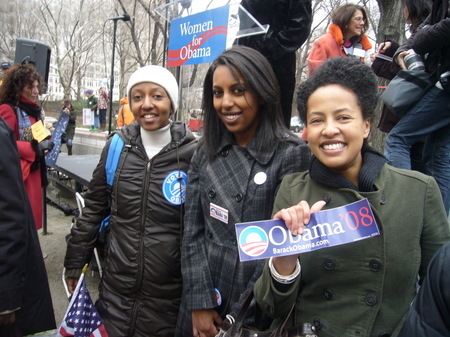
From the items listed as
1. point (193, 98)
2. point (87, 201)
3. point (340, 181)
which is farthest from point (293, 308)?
point (193, 98)

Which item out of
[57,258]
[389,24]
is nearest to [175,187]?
[57,258]

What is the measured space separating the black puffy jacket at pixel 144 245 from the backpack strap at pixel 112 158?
41 mm

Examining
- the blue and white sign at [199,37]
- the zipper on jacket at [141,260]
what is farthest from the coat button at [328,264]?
the blue and white sign at [199,37]

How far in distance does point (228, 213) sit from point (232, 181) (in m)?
0.15

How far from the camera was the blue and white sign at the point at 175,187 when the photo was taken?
78.4 inches

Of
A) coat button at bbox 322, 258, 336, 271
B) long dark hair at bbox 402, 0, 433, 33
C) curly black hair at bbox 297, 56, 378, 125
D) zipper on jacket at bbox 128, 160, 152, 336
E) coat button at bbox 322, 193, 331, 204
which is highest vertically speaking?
long dark hair at bbox 402, 0, 433, 33

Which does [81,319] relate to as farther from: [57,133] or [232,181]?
[57,133]

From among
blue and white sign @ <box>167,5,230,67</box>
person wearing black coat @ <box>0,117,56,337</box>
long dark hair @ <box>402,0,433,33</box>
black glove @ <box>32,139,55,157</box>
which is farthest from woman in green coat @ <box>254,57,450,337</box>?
black glove @ <box>32,139,55,157</box>

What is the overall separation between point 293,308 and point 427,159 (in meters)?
1.94

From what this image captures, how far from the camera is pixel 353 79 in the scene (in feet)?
4.41

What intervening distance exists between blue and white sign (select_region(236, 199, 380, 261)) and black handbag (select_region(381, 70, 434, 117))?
171 centimetres

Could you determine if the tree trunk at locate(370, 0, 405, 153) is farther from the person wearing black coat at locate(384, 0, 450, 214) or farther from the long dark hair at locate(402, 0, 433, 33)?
the person wearing black coat at locate(384, 0, 450, 214)

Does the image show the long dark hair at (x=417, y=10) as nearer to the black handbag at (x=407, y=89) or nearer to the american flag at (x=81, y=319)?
the black handbag at (x=407, y=89)

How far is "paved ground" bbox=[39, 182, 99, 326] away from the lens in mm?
3527
